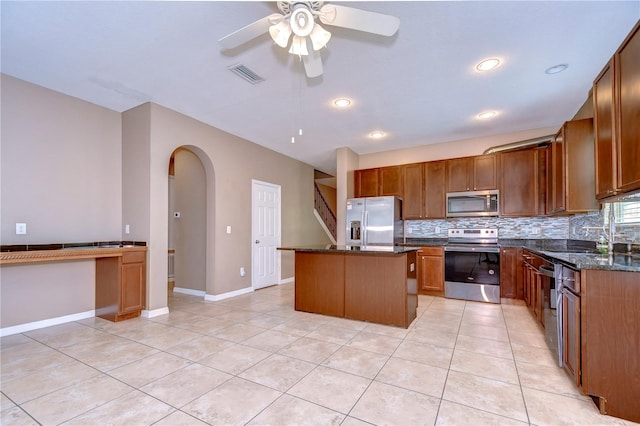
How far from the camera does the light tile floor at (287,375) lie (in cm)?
174

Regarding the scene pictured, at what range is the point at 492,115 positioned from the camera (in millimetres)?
4090

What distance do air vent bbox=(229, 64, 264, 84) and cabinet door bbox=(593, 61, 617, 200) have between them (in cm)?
311

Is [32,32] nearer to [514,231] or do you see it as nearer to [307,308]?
[307,308]

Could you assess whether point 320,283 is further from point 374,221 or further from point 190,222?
point 190,222

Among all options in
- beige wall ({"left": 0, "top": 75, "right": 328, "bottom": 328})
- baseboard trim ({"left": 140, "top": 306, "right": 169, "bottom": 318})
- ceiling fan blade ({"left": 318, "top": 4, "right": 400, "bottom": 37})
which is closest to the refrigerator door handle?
beige wall ({"left": 0, "top": 75, "right": 328, "bottom": 328})

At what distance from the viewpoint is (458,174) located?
501cm

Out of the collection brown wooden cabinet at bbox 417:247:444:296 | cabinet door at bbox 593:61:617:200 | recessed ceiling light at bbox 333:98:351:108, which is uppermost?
recessed ceiling light at bbox 333:98:351:108

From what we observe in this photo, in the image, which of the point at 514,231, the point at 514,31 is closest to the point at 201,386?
the point at 514,31

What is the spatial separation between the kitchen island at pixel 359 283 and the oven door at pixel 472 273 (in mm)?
1325

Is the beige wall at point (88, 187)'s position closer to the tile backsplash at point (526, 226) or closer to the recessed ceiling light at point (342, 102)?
the recessed ceiling light at point (342, 102)

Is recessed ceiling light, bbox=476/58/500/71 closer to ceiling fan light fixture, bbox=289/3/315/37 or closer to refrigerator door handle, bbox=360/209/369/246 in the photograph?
ceiling fan light fixture, bbox=289/3/315/37

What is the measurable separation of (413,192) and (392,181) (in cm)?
46

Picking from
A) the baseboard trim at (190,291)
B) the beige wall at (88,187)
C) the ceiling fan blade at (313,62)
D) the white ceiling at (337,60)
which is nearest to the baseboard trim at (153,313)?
the beige wall at (88,187)

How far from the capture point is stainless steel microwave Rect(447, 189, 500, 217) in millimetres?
4711
